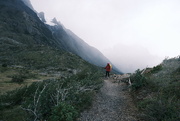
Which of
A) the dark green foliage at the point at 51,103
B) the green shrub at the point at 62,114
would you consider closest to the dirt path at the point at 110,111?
the dark green foliage at the point at 51,103

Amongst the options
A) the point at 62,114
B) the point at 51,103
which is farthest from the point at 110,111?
the point at 51,103

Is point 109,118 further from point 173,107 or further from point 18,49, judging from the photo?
point 18,49

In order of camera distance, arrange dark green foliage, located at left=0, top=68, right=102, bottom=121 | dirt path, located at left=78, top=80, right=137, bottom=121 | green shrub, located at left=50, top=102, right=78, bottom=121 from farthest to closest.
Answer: dirt path, located at left=78, top=80, right=137, bottom=121, dark green foliage, located at left=0, top=68, right=102, bottom=121, green shrub, located at left=50, top=102, right=78, bottom=121

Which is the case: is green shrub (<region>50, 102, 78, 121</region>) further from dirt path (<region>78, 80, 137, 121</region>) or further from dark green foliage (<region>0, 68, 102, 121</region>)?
dirt path (<region>78, 80, 137, 121</region>)

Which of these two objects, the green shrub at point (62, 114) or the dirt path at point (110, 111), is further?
the dirt path at point (110, 111)

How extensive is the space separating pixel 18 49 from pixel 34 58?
41.0 ft

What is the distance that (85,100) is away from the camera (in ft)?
20.3

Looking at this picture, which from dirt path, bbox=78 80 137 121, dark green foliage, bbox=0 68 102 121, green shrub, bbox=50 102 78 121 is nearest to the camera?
green shrub, bbox=50 102 78 121

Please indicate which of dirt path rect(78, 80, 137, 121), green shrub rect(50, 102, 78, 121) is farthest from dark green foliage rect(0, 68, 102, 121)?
dirt path rect(78, 80, 137, 121)

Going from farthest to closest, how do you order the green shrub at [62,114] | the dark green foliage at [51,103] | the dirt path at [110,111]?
the dirt path at [110,111], the dark green foliage at [51,103], the green shrub at [62,114]

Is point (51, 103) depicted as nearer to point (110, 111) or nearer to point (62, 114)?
point (62, 114)

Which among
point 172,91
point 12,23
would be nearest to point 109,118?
point 172,91

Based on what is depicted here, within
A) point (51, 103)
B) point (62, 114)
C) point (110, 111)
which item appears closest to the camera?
point (62, 114)

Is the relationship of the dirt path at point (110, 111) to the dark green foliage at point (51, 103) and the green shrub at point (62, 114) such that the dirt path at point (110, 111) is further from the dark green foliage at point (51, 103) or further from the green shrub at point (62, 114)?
the green shrub at point (62, 114)
